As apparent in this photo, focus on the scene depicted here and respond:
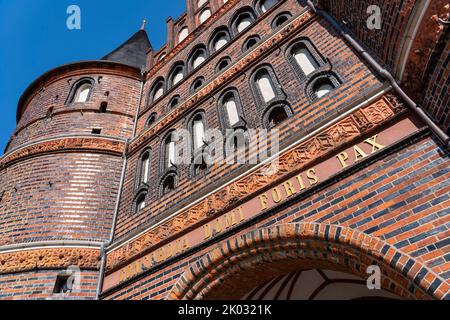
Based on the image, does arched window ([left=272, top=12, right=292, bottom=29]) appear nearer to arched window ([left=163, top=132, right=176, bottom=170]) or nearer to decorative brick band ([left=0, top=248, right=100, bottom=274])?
arched window ([left=163, top=132, right=176, bottom=170])

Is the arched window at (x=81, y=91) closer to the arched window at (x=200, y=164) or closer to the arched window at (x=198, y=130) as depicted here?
the arched window at (x=198, y=130)

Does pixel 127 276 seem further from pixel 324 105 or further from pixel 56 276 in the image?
pixel 324 105

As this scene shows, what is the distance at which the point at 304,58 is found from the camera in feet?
19.5

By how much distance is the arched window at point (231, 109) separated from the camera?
594 centimetres

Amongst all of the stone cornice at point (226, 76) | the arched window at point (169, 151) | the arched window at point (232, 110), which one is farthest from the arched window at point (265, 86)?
the arched window at point (169, 151)

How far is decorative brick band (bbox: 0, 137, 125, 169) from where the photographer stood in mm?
7676

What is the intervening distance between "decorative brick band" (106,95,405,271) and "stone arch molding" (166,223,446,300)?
0.69 metres

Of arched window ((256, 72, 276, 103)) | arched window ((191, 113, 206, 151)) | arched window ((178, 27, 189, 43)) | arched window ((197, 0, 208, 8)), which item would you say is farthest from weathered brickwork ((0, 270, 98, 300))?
arched window ((197, 0, 208, 8))

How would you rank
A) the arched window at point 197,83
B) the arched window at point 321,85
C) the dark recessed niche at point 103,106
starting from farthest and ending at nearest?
1. the dark recessed niche at point 103,106
2. the arched window at point 197,83
3. the arched window at point 321,85

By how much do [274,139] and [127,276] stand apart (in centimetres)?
324

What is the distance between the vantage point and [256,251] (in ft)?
13.3

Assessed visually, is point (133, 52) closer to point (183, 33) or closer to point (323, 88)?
point (183, 33)

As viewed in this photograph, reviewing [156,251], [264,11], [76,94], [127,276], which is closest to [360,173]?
[156,251]

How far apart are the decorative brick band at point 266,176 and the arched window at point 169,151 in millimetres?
1507
